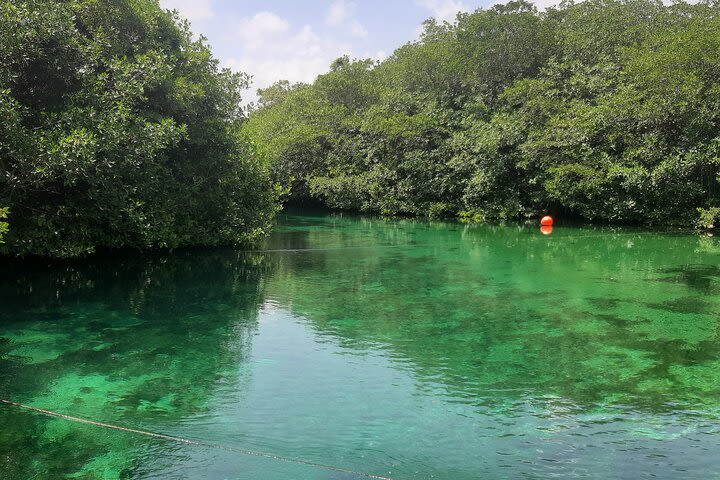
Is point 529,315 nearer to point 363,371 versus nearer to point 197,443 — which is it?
point 363,371

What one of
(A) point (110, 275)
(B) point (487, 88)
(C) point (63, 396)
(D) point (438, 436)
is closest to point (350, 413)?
(D) point (438, 436)

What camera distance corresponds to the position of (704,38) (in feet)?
54.6

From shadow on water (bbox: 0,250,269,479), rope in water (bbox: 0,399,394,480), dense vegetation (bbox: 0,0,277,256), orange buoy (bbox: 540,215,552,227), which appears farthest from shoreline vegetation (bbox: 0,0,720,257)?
rope in water (bbox: 0,399,394,480)

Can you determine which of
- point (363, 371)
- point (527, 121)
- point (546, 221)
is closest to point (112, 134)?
point (363, 371)

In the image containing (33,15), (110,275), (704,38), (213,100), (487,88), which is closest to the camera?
(33,15)

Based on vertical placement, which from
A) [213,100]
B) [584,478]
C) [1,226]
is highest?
[213,100]

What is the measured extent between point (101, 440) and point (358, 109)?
26.5m

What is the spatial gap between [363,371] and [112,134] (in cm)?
625

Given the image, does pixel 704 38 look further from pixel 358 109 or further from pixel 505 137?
pixel 358 109

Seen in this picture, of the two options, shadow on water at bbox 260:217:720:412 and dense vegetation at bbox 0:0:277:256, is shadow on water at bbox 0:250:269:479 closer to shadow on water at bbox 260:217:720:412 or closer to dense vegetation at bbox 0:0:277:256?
dense vegetation at bbox 0:0:277:256

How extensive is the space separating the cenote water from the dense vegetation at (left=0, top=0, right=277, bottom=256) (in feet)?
3.56

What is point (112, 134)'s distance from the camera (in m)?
Result: 9.08

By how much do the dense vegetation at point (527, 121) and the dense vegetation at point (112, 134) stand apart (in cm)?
245

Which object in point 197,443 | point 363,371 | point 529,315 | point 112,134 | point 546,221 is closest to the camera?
point 197,443
